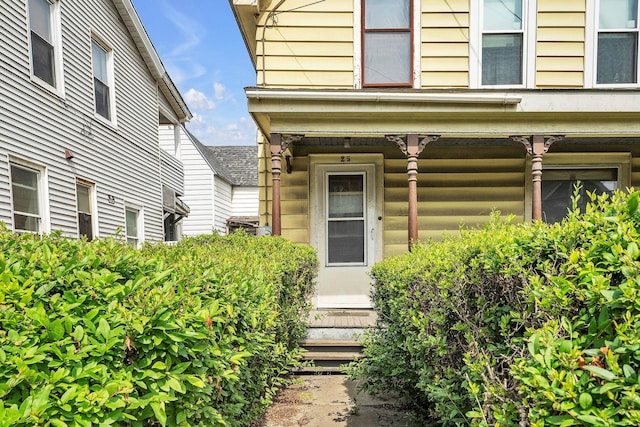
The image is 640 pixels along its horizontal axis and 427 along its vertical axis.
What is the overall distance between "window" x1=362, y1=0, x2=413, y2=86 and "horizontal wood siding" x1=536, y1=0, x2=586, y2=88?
6.51ft

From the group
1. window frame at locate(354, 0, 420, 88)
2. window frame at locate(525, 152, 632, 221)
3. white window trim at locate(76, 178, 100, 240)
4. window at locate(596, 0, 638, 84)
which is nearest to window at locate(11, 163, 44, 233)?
white window trim at locate(76, 178, 100, 240)

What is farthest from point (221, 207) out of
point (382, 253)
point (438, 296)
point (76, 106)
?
point (438, 296)

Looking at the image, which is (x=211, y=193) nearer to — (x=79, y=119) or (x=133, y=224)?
(x=133, y=224)

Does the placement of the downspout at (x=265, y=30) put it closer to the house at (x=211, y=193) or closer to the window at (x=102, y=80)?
the window at (x=102, y=80)

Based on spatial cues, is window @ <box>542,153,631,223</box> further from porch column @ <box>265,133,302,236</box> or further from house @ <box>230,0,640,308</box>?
porch column @ <box>265,133,302,236</box>

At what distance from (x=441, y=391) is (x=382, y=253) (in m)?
3.78

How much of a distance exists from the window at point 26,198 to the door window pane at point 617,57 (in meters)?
9.22

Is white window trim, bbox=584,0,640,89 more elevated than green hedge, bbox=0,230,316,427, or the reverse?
white window trim, bbox=584,0,640,89

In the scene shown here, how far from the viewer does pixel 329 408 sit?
10.0 feet

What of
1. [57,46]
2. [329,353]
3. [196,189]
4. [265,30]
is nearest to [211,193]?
[196,189]

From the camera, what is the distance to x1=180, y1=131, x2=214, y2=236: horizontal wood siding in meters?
16.9

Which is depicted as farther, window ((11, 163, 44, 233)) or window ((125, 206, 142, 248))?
window ((125, 206, 142, 248))

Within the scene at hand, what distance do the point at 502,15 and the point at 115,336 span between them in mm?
6403

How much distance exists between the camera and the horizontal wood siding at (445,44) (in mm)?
5184
